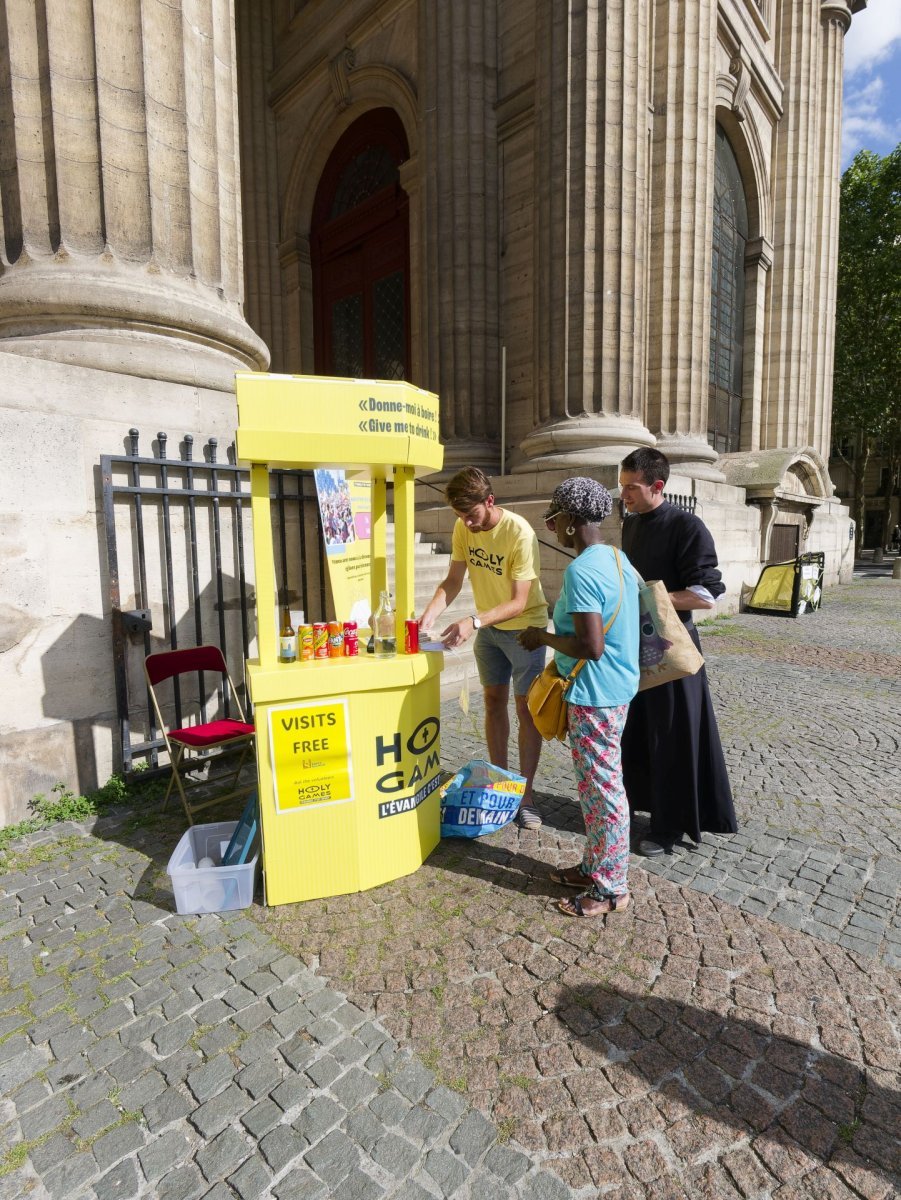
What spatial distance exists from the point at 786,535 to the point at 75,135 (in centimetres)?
1402

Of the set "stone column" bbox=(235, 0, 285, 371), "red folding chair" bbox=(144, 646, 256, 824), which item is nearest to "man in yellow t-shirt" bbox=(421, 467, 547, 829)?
"red folding chair" bbox=(144, 646, 256, 824)

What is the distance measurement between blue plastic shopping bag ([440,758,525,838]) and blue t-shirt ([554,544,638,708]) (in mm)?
978

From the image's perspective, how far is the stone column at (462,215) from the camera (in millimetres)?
11023

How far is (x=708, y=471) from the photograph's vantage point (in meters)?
11.9

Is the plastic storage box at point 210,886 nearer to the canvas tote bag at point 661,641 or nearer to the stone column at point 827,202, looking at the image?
the canvas tote bag at point 661,641

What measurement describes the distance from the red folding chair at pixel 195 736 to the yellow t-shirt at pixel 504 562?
1624 millimetres

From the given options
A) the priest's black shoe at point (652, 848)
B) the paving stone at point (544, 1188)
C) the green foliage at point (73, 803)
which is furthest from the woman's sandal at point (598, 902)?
the green foliage at point (73, 803)

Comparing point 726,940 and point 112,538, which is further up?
point 112,538

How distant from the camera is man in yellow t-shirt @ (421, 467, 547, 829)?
133 inches

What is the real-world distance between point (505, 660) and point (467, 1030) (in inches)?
77.0

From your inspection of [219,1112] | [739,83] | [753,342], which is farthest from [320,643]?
[739,83]

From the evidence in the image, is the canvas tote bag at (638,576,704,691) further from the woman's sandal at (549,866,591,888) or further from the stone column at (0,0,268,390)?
the stone column at (0,0,268,390)

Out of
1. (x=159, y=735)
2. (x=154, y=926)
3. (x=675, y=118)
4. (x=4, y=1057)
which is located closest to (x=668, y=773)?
(x=154, y=926)

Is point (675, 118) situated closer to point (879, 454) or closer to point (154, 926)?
point (154, 926)
